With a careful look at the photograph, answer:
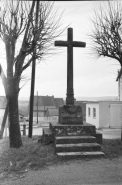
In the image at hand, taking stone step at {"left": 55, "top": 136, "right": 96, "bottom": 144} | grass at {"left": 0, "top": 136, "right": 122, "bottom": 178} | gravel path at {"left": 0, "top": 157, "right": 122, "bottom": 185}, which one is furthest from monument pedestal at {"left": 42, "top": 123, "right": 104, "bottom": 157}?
gravel path at {"left": 0, "top": 157, "right": 122, "bottom": 185}

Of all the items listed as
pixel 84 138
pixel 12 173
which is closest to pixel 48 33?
pixel 84 138

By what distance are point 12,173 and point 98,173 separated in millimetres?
2378

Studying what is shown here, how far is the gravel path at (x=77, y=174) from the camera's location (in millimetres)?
5055

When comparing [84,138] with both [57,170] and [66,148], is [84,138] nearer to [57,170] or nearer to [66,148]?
[66,148]

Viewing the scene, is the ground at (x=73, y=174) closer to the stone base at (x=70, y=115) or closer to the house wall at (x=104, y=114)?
the stone base at (x=70, y=115)

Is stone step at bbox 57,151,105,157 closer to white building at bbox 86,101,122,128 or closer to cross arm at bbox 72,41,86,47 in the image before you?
cross arm at bbox 72,41,86,47

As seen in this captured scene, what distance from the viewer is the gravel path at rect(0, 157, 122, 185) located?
5055mm

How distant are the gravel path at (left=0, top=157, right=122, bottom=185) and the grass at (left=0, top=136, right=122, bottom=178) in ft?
1.27

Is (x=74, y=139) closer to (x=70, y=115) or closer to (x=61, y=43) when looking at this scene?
(x=70, y=115)

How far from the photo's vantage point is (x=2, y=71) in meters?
8.45

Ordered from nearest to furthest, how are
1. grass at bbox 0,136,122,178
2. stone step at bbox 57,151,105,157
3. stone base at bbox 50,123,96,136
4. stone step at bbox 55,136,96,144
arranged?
grass at bbox 0,136,122,178 → stone step at bbox 57,151,105,157 → stone step at bbox 55,136,96,144 → stone base at bbox 50,123,96,136

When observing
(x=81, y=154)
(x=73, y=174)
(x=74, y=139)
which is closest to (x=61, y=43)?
(x=74, y=139)

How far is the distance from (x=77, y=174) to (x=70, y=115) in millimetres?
3735

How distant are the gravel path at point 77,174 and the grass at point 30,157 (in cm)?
39
